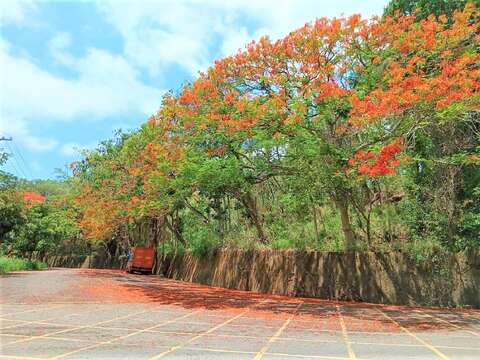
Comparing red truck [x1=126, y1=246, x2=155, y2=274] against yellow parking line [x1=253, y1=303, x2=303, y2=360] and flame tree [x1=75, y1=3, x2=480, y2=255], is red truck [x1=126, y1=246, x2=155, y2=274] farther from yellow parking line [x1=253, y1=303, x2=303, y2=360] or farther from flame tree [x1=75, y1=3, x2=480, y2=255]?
yellow parking line [x1=253, y1=303, x2=303, y2=360]

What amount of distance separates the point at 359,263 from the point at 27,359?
34.5ft

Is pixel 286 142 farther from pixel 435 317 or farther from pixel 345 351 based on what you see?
pixel 345 351

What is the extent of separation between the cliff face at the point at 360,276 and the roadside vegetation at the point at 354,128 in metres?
0.44

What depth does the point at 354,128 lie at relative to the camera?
1184 cm

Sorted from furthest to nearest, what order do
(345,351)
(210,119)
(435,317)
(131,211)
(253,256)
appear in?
1. (131,211)
2. (253,256)
3. (210,119)
4. (435,317)
5. (345,351)

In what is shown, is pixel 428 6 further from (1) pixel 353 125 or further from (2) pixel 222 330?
(2) pixel 222 330

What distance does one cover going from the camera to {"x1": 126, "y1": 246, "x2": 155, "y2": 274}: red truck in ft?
93.0

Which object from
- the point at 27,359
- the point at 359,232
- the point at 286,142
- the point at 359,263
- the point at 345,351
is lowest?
the point at 27,359

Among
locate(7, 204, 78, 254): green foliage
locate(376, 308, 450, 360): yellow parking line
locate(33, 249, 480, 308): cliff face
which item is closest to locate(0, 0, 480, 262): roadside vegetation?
locate(33, 249, 480, 308): cliff face

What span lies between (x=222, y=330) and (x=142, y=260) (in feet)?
71.4

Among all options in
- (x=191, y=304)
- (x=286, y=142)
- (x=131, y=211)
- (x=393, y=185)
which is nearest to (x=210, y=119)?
(x=286, y=142)

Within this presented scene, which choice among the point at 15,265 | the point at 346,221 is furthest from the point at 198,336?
the point at 15,265

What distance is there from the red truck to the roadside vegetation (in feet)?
38.8

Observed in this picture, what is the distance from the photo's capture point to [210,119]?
41.0 feet
